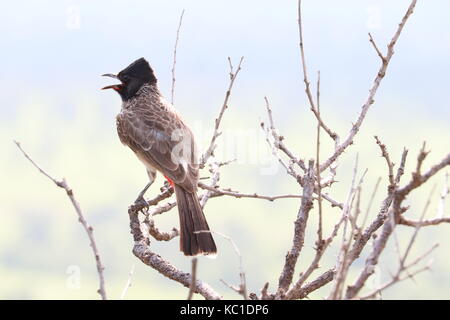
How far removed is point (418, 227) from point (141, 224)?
2791 millimetres

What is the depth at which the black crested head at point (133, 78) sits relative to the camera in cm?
627

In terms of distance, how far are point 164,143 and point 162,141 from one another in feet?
0.09

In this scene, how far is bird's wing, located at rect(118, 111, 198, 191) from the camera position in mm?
5133

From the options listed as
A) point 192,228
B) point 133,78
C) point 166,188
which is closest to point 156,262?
point 192,228

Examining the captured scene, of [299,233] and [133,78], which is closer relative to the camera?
[299,233]

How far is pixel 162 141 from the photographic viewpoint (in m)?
5.51

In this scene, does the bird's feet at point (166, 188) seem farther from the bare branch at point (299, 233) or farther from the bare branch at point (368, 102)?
the bare branch at point (299, 233)

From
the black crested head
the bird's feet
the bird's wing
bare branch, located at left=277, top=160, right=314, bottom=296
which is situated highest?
the black crested head

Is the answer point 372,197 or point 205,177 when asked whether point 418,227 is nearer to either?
point 372,197

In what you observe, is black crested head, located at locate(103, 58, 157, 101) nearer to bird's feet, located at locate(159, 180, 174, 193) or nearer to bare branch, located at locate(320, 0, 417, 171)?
bird's feet, located at locate(159, 180, 174, 193)

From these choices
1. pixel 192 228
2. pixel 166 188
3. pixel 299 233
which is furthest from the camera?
pixel 166 188

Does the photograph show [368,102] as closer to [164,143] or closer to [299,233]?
[299,233]

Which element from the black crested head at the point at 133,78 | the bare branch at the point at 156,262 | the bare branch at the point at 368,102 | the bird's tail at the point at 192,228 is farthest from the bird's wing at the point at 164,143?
the bare branch at the point at 368,102

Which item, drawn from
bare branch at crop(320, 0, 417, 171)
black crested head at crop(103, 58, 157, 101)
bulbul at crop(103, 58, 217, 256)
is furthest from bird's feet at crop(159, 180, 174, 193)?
bare branch at crop(320, 0, 417, 171)
